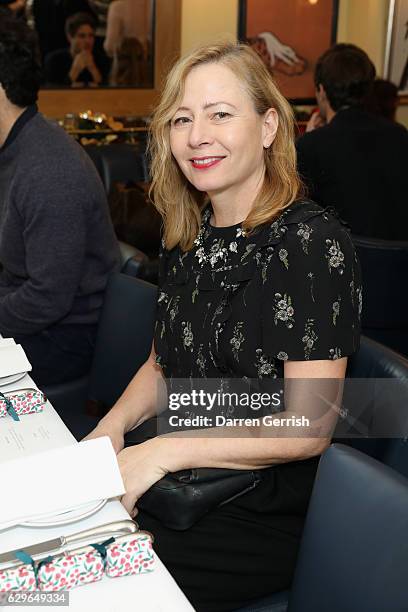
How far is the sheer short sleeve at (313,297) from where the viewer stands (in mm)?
1411

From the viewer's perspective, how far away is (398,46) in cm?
564

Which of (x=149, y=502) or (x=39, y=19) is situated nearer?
(x=149, y=502)

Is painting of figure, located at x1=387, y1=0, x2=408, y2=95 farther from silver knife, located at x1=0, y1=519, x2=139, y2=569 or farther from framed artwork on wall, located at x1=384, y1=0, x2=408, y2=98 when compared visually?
silver knife, located at x1=0, y1=519, x2=139, y2=569

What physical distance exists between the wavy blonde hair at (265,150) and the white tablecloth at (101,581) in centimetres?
63

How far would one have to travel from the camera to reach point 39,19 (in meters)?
4.63

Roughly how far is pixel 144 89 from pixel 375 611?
465 cm

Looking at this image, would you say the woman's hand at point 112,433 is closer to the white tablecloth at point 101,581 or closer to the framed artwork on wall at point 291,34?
the white tablecloth at point 101,581

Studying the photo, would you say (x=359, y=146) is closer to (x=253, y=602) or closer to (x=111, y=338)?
(x=111, y=338)

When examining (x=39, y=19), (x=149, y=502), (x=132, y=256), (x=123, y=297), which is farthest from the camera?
(x=39, y=19)

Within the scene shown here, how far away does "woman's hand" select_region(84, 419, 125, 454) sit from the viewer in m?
1.66

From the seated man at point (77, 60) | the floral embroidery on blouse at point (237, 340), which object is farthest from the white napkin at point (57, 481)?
A: the seated man at point (77, 60)

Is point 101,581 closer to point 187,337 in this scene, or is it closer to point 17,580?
point 17,580

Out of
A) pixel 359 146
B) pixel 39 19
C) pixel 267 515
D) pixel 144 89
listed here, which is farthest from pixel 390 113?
pixel 267 515

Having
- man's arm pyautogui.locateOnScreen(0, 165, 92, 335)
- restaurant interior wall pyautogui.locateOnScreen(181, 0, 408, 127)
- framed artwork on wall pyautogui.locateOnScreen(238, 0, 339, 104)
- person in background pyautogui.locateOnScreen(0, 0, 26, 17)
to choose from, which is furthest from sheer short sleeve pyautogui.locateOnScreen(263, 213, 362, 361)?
framed artwork on wall pyautogui.locateOnScreen(238, 0, 339, 104)
